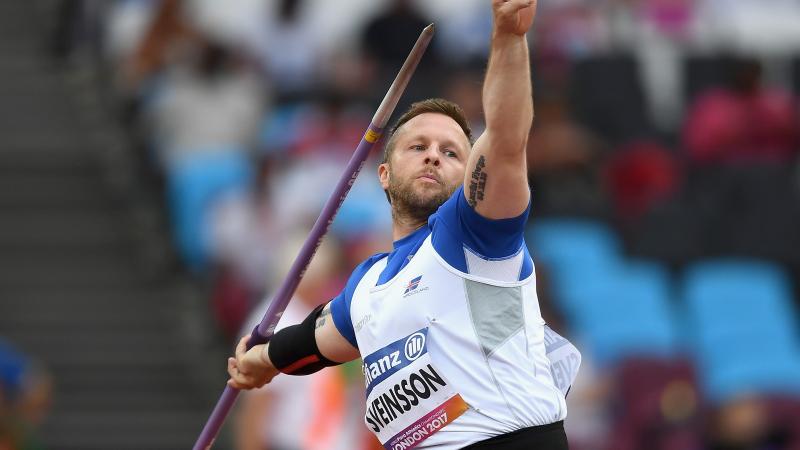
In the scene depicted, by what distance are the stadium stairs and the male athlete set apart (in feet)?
22.0

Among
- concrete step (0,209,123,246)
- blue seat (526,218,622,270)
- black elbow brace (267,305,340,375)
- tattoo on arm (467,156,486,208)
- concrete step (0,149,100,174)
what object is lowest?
tattoo on arm (467,156,486,208)

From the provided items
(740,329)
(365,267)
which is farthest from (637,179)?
(365,267)

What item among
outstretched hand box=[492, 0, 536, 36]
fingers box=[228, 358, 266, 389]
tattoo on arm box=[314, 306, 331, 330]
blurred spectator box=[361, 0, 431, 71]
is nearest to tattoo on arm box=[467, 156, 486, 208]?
outstretched hand box=[492, 0, 536, 36]

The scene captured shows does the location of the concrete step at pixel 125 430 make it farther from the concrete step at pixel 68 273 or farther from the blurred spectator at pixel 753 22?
the blurred spectator at pixel 753 22

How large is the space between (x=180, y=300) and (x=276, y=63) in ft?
9.54

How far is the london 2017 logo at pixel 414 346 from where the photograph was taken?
503 cm

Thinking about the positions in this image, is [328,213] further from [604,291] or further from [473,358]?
[604,291]

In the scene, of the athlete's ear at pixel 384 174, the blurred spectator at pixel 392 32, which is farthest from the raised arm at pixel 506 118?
the blurred spectator at pixel 392 32

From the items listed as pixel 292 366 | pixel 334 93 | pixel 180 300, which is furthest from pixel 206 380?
pixel 292 366

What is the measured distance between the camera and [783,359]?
460 inches

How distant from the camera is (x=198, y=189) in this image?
12695 millimetres

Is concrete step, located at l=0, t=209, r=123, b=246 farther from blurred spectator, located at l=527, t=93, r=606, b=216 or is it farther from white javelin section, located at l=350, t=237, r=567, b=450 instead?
white javelin section, located at l=350, t=237, r=567, b=450

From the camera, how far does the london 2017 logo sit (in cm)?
503

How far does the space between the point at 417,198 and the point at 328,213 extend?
1.59ft
